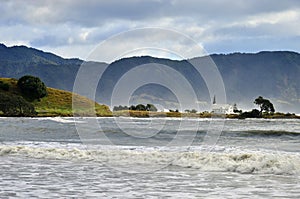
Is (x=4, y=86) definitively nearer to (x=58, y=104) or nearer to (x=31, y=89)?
(x=31, y=89)

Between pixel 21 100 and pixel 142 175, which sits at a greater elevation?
pixel 21 100

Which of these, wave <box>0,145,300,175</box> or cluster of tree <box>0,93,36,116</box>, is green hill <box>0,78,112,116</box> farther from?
wave <box>0,145,300,175</box>

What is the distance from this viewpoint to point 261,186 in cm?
1338

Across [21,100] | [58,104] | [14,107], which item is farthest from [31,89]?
[14,107]

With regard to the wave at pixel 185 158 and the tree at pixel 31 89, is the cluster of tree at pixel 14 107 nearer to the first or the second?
the tree at pixel 31 89

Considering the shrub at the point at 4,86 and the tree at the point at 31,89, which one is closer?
the shrub at the point at 4,86

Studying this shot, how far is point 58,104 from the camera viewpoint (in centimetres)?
9919

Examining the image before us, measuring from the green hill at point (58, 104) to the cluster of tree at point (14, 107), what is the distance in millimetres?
3276

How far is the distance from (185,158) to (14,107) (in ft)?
228

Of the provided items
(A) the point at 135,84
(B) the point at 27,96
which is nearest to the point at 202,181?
(A) the point at 135,84

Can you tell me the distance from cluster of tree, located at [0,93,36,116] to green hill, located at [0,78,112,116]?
10.7ft

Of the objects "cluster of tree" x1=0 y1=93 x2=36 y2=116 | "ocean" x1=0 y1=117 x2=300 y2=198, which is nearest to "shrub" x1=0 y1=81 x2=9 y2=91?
"cluster of tree" x1=0 y1=93 x2=36 y2=116

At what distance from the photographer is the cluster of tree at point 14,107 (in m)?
83.1

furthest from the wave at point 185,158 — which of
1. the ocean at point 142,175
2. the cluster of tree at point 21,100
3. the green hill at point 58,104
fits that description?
the green hill at point 58,104
